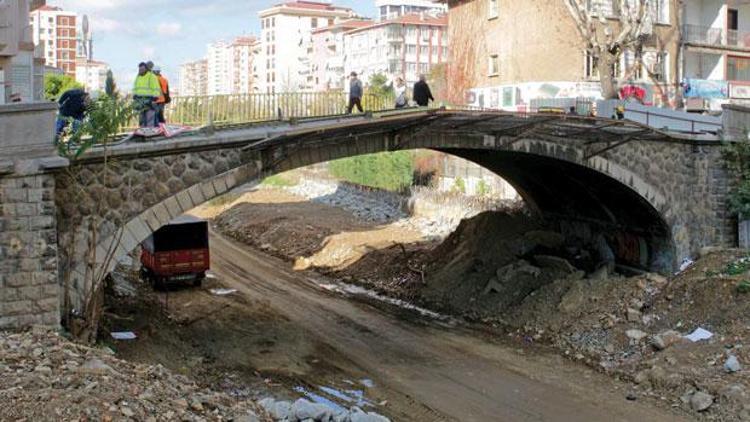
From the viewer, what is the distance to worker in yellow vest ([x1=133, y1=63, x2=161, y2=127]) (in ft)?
68.4

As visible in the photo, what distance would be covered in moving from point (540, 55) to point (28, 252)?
3579cm

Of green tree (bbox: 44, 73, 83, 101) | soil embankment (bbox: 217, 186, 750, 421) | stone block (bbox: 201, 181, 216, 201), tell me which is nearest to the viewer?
stone block (bbox: 201, 181, 216, 201)

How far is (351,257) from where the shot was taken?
129ft

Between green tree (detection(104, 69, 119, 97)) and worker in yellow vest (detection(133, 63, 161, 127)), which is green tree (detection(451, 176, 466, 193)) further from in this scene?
green tree (detection(104, 69, 119, 97))

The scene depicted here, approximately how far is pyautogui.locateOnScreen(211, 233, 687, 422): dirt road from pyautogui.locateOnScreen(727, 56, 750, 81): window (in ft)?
110

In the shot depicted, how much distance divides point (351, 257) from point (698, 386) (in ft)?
67.1

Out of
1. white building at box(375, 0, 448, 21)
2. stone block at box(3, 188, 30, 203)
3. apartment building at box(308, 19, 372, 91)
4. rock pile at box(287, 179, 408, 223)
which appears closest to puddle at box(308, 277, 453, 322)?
rock pile at box(287, 179, 408, 223)

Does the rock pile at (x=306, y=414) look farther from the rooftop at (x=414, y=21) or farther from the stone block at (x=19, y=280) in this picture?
the rooftop at (x=414, y=21)

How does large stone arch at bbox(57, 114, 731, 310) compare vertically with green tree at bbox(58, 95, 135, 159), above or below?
below

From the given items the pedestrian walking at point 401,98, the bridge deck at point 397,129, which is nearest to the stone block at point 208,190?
the bridge deck at point 397,129

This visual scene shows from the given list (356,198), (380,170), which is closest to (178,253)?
(380,170)

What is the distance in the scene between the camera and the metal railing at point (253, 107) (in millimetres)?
22438

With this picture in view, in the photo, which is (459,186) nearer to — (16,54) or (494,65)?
(494,65)

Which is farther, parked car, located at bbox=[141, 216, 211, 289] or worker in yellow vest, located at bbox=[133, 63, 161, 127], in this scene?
parked car, located at bbox=[141, 216, 211, 289]
